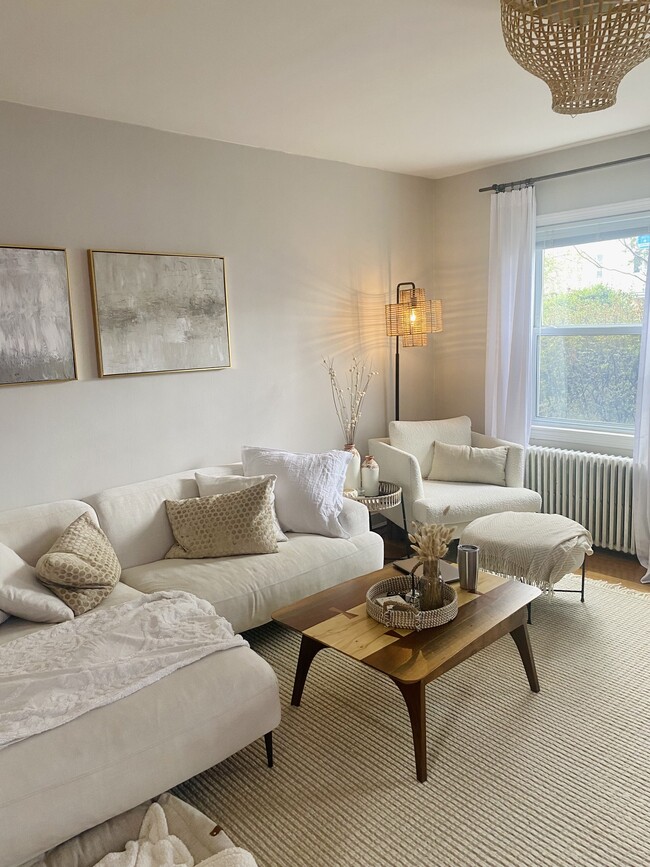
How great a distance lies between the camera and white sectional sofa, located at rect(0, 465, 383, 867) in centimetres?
172

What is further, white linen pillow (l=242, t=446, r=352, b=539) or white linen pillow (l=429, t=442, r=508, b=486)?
→ white linen pillow (l=429, t=442, r=508, b=486)

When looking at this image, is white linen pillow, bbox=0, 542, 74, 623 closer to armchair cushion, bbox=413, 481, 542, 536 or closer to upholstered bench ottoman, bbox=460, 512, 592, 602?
upholstered bench ottoman, bbox=460, 512, 592, 602

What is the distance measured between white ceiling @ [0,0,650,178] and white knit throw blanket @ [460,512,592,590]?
2.06 meters

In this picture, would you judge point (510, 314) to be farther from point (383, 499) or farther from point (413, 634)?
point (413, 634)

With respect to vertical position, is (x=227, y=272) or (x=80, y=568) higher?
(x=227, y=272)

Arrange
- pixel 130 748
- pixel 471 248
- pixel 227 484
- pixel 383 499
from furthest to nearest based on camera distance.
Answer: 1. pixel 471 248
2. pixel 383 499
3. pixel 227 484
4. pixel 130 748

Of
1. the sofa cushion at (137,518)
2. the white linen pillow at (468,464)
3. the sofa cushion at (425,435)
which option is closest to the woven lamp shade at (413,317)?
the sofa cushion at (425,435)

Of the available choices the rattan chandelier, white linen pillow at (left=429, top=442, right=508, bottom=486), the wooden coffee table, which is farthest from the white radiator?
the rattan chandelier

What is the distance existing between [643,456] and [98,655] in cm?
313

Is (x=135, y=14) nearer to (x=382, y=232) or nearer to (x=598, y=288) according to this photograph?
(x=382, y=232)

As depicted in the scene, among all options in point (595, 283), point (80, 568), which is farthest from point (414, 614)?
point (595, 283)

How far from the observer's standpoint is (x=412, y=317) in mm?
4281

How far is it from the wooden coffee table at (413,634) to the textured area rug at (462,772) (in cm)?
15

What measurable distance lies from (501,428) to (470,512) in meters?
0.91
